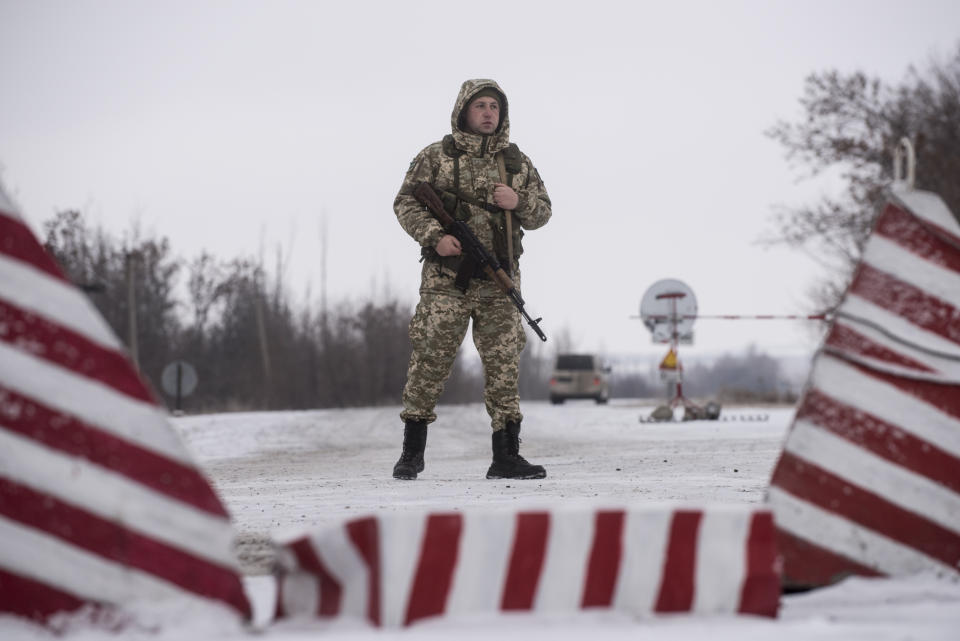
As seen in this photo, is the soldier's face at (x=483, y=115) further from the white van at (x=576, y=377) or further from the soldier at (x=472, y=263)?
the white van at (x=576, y=377)

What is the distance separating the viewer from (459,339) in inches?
220

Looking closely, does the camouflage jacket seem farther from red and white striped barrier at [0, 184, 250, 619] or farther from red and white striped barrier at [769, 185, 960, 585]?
red and white striped barrier at [0, 184, 250, 619]

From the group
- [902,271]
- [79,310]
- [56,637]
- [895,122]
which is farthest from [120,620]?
[895,122]

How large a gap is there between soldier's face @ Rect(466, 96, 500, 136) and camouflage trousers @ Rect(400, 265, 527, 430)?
0.84 metres

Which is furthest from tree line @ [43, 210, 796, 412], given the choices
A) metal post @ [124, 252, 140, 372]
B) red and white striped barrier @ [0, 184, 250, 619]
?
red and white striped barrier @ [0, 184, 250, 619]

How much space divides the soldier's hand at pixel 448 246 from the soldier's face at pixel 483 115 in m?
0.71

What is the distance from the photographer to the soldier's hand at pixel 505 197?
18.1ft

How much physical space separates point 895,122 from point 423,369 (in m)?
22.7

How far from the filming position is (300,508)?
14.3ft

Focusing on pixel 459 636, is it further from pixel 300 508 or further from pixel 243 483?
pixel 243 483

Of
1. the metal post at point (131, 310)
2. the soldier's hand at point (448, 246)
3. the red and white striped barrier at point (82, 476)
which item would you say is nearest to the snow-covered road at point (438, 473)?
the red and white striped barrier at point (82, 476)

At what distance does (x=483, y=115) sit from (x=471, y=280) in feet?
3.09

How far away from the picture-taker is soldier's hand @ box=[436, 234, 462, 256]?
534 centimetres

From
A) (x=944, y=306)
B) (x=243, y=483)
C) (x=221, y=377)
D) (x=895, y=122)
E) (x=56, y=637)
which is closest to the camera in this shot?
(x=56, y=637)
